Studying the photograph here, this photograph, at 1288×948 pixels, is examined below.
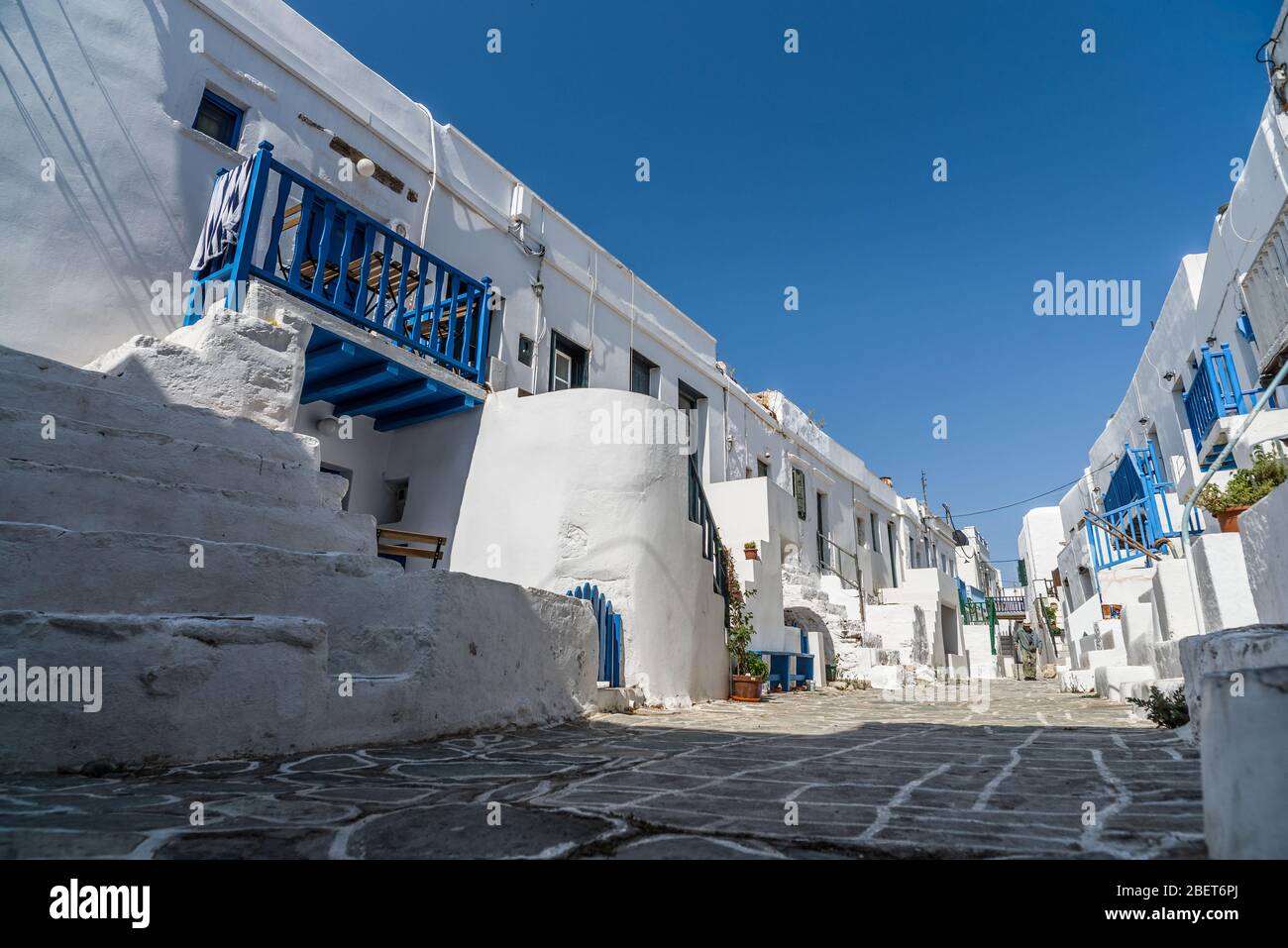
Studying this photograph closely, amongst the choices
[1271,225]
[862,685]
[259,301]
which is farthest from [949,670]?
[259,301]

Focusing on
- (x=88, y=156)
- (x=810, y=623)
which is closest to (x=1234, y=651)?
(x=88, y=156)

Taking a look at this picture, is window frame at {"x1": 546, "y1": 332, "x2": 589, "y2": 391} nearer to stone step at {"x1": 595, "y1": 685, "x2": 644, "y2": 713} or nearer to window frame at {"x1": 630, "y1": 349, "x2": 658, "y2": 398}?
window frame at {"x1": 630, "y1": 349, "x2": 658, "y2": 398}

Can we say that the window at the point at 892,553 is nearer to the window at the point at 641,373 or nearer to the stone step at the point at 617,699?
the window at the point at 641,373

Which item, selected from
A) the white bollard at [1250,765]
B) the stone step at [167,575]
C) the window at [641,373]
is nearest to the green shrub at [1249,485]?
the white bollard at [1250,765]

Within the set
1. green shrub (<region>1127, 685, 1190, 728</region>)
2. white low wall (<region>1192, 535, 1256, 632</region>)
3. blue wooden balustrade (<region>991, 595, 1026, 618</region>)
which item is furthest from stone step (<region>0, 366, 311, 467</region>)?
blue wooden balustrade (<region>991, 595, 1026, 618</region>)

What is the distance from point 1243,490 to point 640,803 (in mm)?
6665

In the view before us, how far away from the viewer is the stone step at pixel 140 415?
3.99m

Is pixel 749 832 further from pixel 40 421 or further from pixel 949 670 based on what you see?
pixel 949 670

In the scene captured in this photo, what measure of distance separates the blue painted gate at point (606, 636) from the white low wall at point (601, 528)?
7.2 inches

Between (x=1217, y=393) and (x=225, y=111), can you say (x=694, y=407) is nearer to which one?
(x=1217, y=393)

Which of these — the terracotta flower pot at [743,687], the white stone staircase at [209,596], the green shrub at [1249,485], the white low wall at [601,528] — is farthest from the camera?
the terracotta flower pot at [743,687]

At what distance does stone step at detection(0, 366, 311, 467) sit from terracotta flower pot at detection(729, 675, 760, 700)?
548cm

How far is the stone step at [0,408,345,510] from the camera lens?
12.2 feet

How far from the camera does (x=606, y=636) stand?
6.71 m
